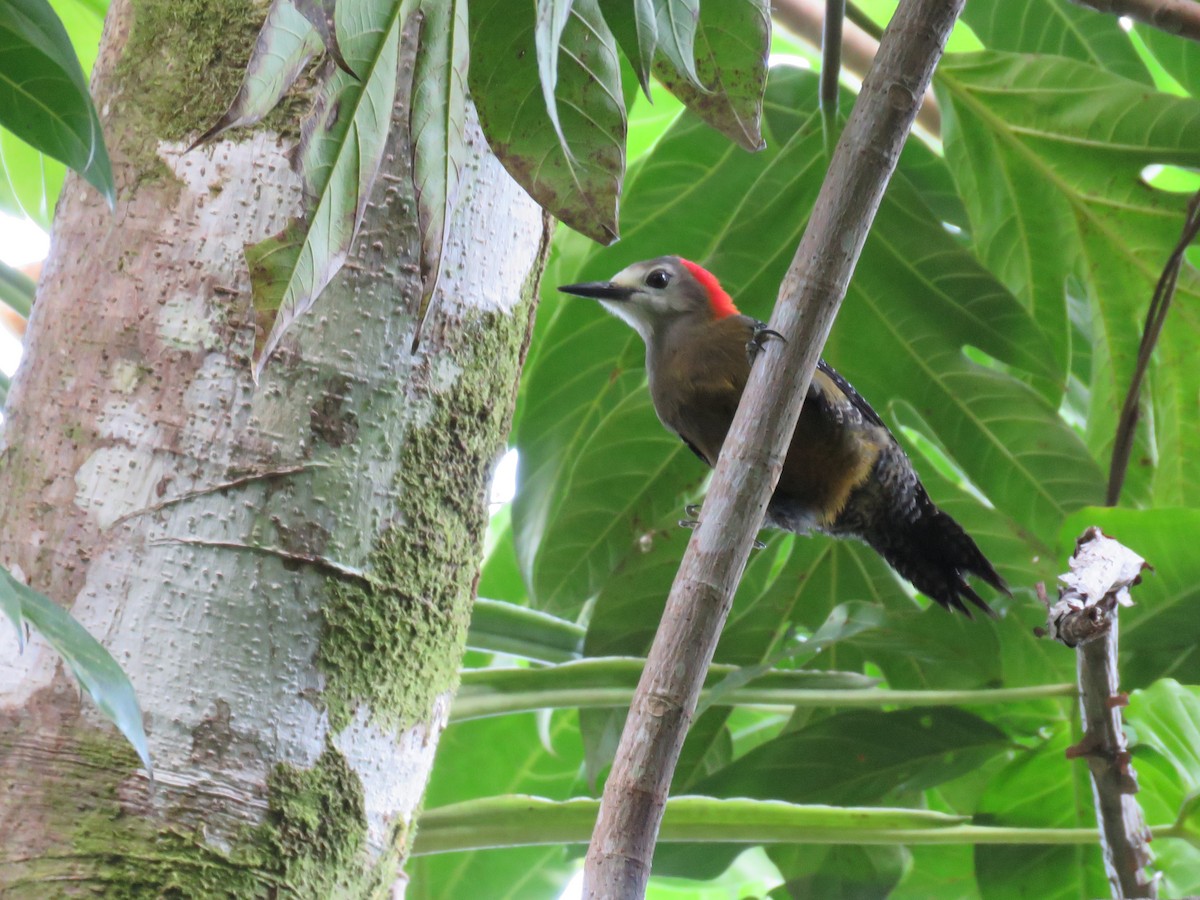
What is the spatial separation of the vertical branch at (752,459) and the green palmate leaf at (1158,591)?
77cm

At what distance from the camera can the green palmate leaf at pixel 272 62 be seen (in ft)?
1.88

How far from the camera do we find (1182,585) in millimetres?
1447

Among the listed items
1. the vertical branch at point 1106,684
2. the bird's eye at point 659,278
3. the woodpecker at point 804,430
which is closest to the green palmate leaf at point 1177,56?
the woodpecker at point 804,430

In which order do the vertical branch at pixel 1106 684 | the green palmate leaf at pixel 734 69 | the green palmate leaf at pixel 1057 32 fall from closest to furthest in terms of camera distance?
1. the green palmate leaf at pixel 734 69
2. the vertical branch at pixel 1106 684
3. the green palmate leaf at pixel 1057 32

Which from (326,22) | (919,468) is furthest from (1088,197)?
(326,22)

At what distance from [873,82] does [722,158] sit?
1072mm

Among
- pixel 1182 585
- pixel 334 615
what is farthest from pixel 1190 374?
pixel 334 615

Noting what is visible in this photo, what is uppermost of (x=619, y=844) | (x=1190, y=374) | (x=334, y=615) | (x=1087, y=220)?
(x=1087, y=220)

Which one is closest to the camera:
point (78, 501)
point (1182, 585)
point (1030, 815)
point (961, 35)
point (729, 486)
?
point (729, 486)

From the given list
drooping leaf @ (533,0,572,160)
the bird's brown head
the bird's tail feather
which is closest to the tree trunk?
drooping leaf @ (533,0,572,160)

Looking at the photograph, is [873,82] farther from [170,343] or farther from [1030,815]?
[1030,815]

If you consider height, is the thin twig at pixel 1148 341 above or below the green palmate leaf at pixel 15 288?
above

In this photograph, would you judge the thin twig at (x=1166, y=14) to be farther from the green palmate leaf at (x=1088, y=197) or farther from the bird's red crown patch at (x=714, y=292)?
the bird's red crown patch at (x=714, y=292)

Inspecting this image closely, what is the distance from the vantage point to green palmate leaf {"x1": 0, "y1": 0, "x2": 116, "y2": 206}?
0.75 metres
